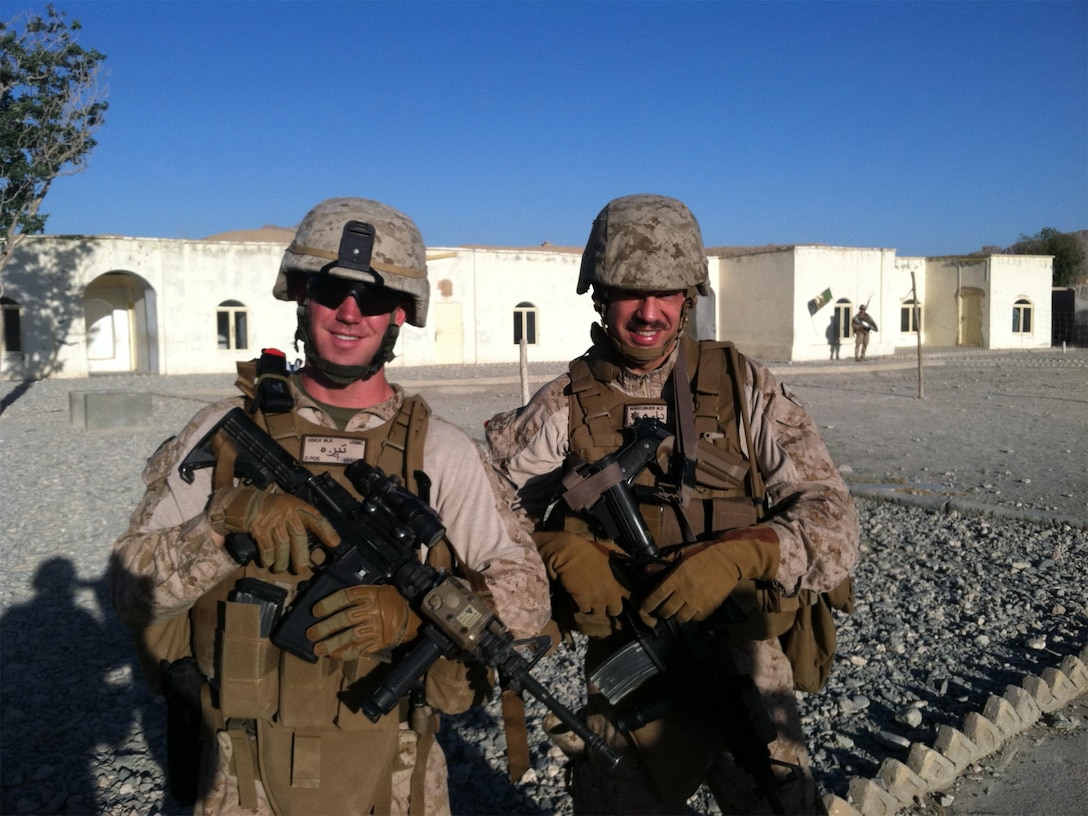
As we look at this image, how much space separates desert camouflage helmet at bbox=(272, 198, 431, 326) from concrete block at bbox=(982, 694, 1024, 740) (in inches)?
110

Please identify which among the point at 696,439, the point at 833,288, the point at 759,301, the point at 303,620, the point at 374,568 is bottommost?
the point at 303,620

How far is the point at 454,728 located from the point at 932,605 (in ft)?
9.71

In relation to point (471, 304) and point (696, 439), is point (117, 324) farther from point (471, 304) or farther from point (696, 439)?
point (696, 439)

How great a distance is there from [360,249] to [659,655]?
128 cm

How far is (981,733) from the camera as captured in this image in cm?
351

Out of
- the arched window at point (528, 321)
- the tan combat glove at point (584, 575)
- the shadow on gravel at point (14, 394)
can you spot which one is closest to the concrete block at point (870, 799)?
the tan combat glove at point (584, 575)

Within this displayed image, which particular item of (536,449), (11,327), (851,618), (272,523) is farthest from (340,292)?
(11,327)

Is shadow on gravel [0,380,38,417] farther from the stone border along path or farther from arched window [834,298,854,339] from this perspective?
arched window [834,298,854,339]

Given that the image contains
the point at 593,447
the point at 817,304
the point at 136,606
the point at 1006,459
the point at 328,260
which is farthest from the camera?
the point at 817,304

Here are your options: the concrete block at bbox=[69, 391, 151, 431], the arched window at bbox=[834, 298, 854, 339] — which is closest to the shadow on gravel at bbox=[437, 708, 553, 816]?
the concrete block at bbox=[69, 391, 151, 431]

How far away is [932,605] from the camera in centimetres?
531

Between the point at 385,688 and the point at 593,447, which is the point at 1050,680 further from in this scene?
the point at 385,688

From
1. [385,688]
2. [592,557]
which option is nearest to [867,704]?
[592,557]

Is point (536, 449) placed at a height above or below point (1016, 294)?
below
